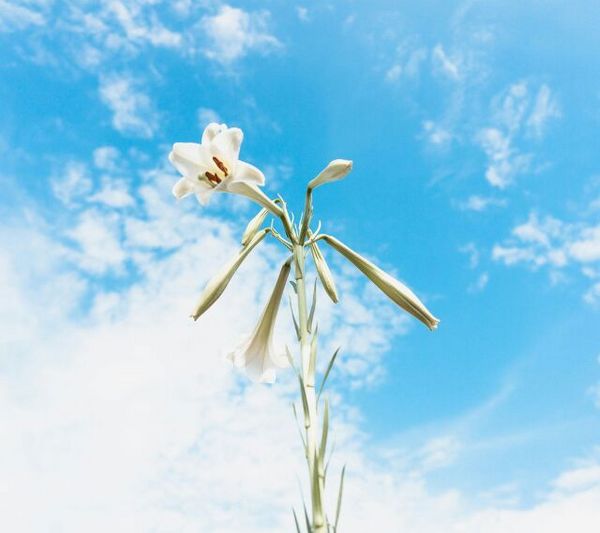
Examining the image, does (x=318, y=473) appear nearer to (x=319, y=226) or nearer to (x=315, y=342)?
(x=315, y=342)

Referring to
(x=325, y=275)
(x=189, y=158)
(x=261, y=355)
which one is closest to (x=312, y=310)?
(x=325, y=275)

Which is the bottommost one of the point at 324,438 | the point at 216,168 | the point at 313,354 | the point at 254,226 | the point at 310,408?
the point at 324,438

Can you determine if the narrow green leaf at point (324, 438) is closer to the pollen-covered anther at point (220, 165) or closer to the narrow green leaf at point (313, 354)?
the narrow green leaf at point (313, 354)

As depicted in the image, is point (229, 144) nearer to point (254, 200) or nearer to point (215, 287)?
point (254, 200)

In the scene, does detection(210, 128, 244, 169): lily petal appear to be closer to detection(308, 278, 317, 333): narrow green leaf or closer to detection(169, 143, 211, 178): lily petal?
detection(169, 143, 211, 178): lily petal

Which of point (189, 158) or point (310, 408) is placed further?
point (189, 158)

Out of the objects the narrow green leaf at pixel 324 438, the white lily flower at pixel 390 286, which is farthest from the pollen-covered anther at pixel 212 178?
the narrow green leaf at pixel 324 438
